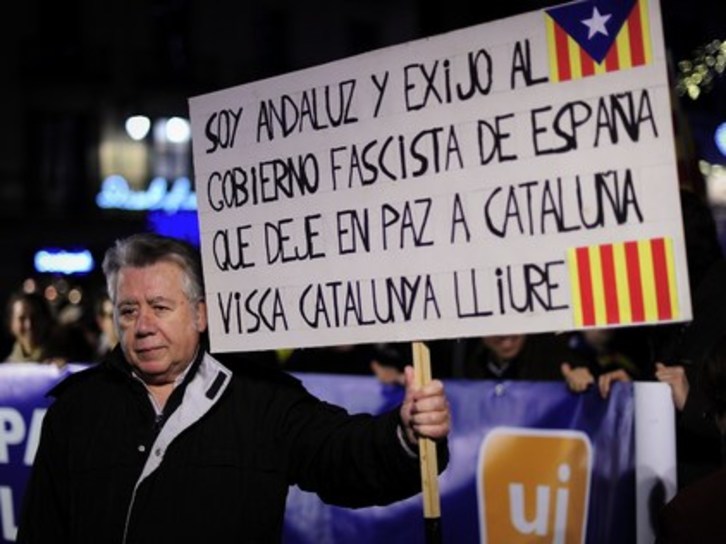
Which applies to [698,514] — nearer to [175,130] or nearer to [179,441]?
[179,441]

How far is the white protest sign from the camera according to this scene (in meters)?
2.95

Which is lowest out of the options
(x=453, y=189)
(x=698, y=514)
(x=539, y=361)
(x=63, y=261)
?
(x=698, y=514)

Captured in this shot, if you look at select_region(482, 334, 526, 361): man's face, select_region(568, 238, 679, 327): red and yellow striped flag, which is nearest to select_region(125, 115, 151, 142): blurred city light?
select_region(482, 334, 526, 361): man's face

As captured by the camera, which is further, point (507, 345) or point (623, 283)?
point (507, 345)

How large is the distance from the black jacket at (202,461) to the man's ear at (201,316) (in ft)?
0.30

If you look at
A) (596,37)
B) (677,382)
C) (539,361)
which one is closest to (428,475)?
(596,37)

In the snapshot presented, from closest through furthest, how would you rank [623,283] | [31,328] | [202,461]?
[623,283] < [202,461] < [31,328]

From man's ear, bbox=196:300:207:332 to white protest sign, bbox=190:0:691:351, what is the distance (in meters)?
0.08

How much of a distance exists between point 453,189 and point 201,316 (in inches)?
38.9

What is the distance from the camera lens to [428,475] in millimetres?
3199

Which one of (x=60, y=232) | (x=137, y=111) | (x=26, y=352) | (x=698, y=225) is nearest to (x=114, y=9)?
(x=137, y=111)

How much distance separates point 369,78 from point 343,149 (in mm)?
211

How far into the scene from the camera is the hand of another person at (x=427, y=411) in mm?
3158

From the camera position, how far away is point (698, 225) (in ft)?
15.3
